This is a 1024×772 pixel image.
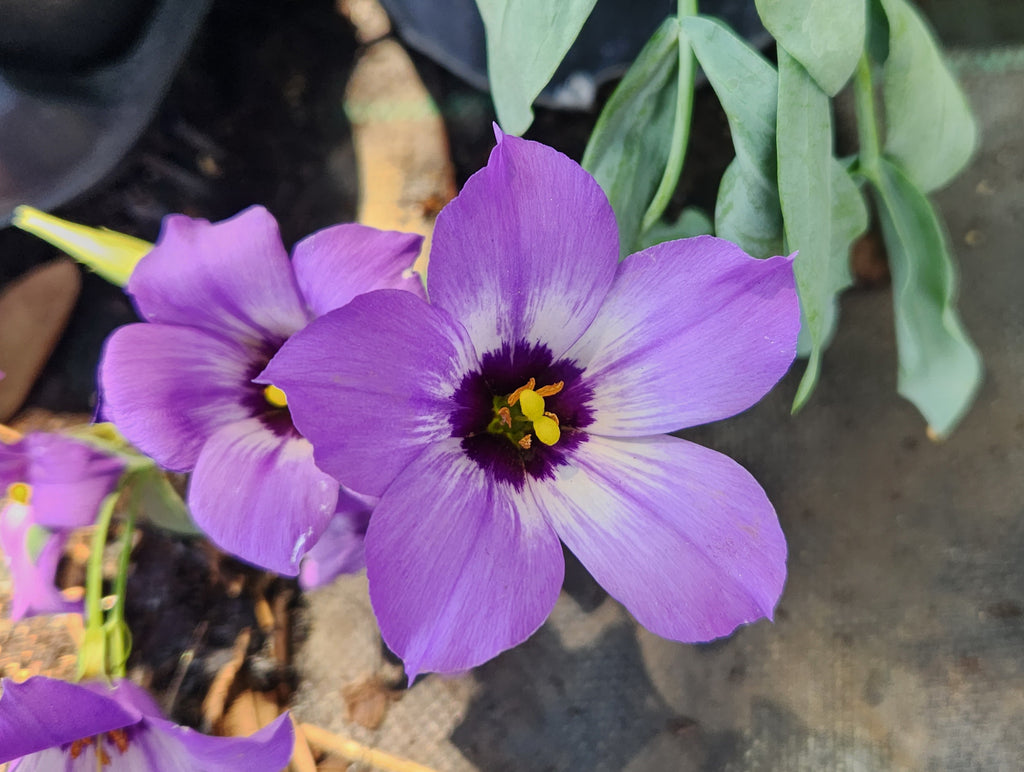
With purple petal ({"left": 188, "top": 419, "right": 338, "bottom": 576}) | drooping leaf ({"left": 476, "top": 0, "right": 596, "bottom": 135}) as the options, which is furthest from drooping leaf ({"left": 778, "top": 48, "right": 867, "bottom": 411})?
purple petal ({"left": 188, "top": 419, "right": 338, "bottom": 576})

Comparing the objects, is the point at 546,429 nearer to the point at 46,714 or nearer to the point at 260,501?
the point at 260,501

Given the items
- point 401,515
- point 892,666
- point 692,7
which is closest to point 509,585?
point 401,515

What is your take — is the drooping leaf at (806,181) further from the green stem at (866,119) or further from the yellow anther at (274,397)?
the yellow anther at (274,397)

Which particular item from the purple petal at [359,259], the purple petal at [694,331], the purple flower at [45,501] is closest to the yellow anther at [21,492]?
the purple flower at [45,501]

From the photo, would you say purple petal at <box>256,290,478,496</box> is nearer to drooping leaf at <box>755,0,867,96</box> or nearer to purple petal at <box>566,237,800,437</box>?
purple petal at <box>566,237,800,437</box>

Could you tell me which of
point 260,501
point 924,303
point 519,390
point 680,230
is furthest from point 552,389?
point 924,303
